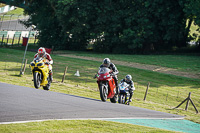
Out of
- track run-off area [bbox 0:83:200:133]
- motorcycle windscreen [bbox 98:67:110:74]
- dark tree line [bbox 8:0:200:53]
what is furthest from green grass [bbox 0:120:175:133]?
dark tree line [bbox 8:0:200:53]

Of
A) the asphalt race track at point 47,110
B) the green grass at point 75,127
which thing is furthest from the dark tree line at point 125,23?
the green grass at point 75,127

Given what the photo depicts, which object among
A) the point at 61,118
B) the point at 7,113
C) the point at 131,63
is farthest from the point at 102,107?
the point at 131,63

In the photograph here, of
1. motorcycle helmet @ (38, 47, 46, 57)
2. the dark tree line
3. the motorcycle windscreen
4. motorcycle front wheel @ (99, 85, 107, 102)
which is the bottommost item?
motorcycle front wheel @ (99, 85, 107, 102)

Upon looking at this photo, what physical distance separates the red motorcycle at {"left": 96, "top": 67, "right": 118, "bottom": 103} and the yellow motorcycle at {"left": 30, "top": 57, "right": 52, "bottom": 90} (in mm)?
2306

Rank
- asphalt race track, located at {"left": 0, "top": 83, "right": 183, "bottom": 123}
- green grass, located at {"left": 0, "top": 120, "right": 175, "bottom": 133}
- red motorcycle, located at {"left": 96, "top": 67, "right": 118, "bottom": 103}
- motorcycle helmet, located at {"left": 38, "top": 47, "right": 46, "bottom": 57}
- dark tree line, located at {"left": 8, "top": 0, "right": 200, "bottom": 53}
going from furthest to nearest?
dark tree line, located at {"left": 8, "top": 0, "right": 200, "bottom": 53}, motorcycle helmet, located at {"left": 38, "top": 47, "right": 46, "bottom": 57}, red motorcycle, located at {"left": 96, "top": 67, "right": 118, "bottom": 103}, asphalt race track, located at {"left": 0, "top": 83, "right": 183, "bottom": 123}, green grass, located at {"left": 0, "top": 120, "right": 175, "bottom": 133}

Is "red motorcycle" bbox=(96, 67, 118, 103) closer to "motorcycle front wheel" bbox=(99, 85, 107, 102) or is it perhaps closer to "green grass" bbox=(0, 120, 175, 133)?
"motorcycle front wheel" bbox=(99, 85, 107, 102)

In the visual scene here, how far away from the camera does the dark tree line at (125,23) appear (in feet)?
158

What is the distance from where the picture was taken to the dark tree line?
48250 mm

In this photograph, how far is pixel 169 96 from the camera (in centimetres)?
2442

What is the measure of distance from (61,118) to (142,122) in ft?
10.7

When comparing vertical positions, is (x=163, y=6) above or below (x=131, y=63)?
above

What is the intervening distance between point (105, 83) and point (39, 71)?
280 cm

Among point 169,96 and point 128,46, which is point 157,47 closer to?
point 128,46

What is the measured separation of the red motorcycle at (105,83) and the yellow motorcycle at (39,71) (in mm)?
2306
